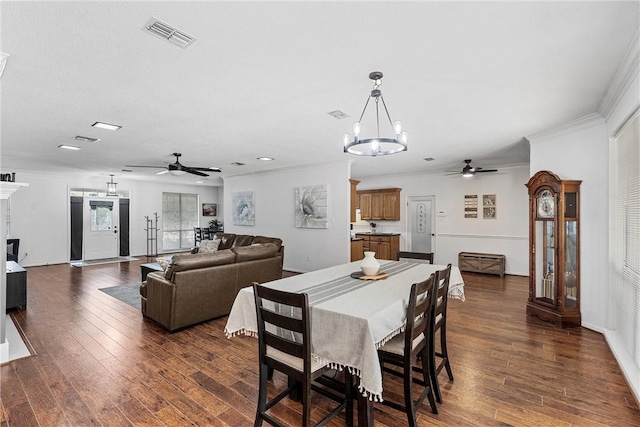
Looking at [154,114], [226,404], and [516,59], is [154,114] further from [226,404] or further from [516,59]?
[516,59]

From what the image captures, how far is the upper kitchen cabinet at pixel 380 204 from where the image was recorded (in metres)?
8.55

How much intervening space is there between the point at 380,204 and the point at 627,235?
598cm

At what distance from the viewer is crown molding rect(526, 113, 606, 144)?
3.53 metres

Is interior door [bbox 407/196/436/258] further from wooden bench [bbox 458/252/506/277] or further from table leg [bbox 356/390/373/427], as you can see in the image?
table leg [bbox 356/390/373/427]

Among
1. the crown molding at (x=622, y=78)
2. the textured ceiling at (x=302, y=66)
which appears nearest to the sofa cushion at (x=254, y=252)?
the textured ceiling at (x=302, y=66)

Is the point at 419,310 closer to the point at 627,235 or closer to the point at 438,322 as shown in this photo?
the point at 438,322

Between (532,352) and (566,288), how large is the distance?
51.8 inches

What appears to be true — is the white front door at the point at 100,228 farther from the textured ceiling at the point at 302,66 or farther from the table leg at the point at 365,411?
the table leg at the point at 365,411

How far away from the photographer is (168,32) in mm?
1892

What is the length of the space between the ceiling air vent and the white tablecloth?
171cm

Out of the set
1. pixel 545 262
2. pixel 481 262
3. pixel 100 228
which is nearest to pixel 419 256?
pixel 545 262

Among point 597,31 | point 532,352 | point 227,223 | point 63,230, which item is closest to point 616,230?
point 532,352

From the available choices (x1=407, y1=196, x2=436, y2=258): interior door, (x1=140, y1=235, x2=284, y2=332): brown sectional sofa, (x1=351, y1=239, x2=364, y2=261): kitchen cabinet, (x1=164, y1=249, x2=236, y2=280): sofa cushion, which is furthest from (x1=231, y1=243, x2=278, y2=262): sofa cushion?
(x1=407, y1=196, x2=436, y2=258): interior door

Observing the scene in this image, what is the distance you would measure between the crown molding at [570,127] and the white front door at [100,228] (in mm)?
10490
